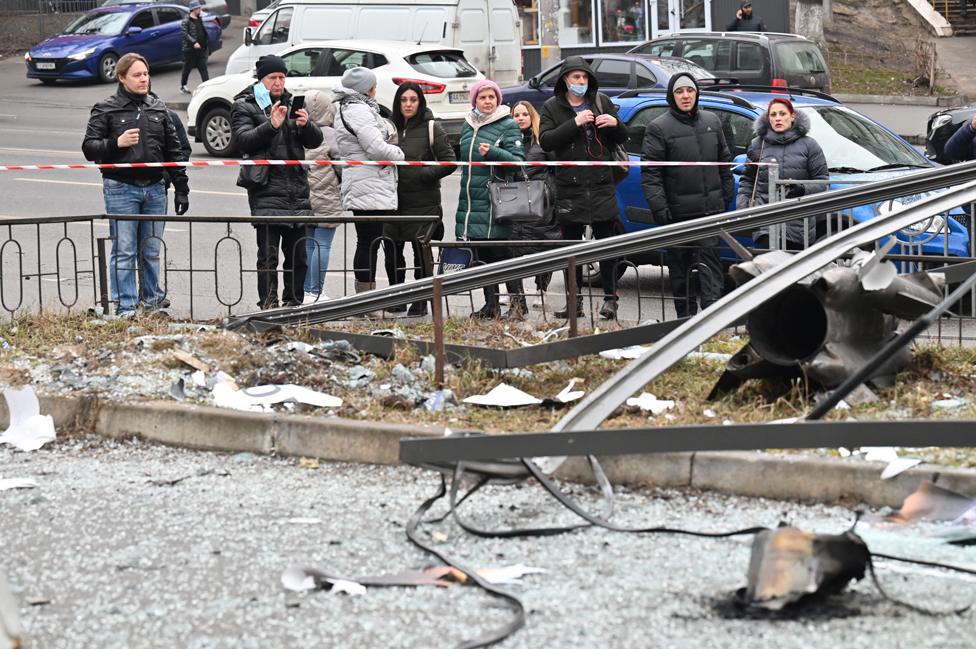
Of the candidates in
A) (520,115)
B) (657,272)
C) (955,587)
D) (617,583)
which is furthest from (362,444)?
(657,272)

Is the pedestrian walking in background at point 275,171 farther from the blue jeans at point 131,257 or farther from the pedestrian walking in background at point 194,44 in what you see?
the pedestrian walking in background at point 194,44

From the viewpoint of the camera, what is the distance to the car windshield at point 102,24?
3219cm

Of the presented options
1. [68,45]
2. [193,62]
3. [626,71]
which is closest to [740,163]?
[626,71]

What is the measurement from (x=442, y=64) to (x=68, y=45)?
43.2ft

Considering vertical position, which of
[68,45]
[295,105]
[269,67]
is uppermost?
[68,45]

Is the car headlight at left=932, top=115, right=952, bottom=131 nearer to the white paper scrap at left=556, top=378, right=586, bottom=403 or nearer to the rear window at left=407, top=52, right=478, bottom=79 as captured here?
the rear window at left=407, top=52, right=478, bottom=79

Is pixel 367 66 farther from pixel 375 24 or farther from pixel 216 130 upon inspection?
pixel 375 24

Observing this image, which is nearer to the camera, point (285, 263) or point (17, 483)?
point (17, 483)

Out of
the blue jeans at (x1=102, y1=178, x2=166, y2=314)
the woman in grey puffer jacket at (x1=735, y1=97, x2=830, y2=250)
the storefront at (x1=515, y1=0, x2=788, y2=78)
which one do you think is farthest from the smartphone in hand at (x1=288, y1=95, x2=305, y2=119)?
the storefront at (x1=515, y1=0, x2=788, y2=78)

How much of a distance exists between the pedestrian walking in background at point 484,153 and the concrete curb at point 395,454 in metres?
3.69

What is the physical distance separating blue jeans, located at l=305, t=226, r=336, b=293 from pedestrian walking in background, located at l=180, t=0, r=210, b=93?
20474mm

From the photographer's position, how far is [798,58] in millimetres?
22312

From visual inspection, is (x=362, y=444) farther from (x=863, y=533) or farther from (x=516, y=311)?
(x=516, y=311)

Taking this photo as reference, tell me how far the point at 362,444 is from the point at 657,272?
690 cm
